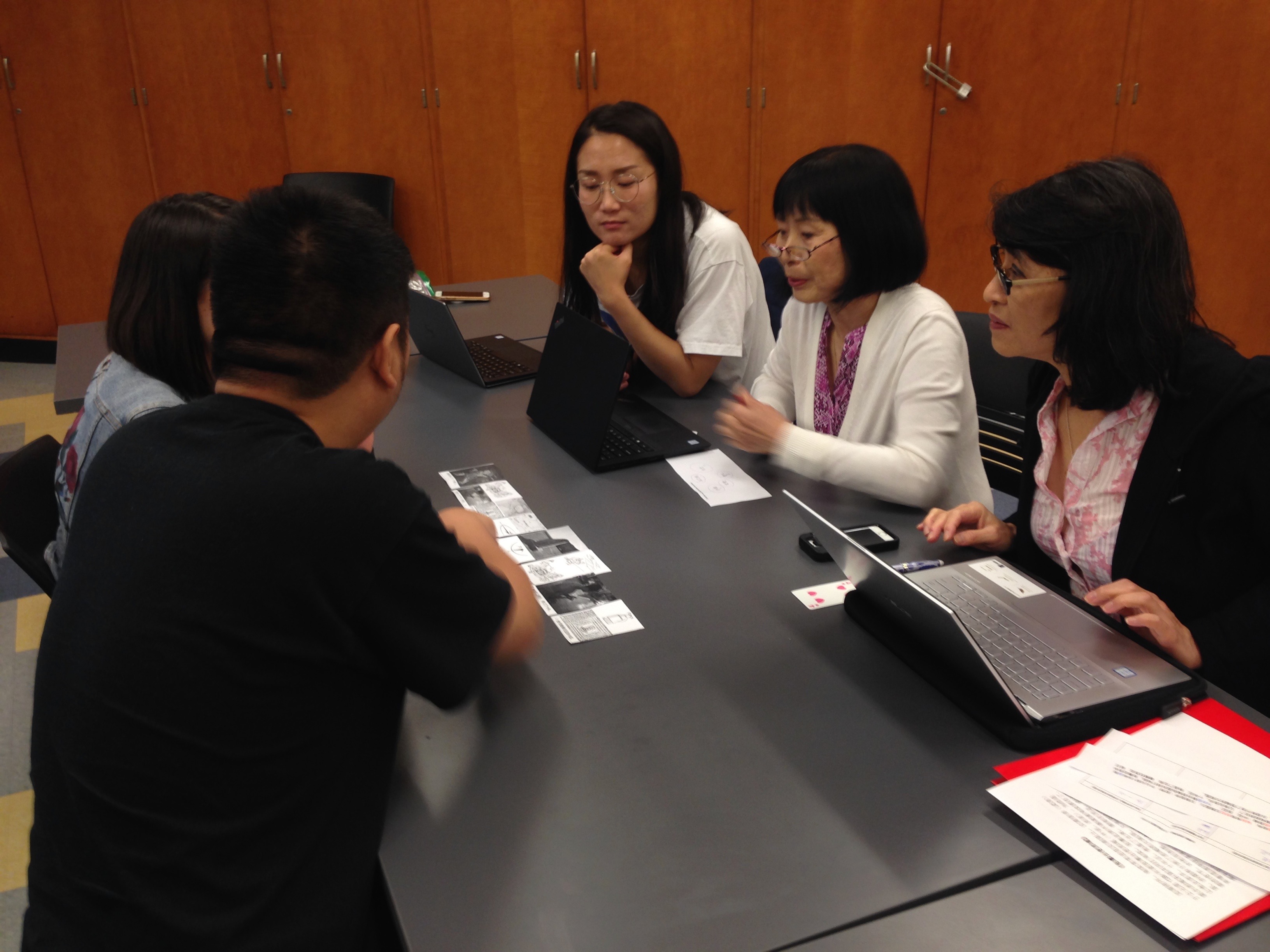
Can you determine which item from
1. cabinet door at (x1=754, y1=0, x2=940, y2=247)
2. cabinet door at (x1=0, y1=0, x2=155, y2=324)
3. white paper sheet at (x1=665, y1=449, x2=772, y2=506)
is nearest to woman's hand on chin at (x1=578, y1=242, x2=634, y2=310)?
white paper sheet at (x1=665, y1=449, x2=772, y2=506)

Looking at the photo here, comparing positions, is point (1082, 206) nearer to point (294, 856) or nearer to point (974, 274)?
point (294, 856)

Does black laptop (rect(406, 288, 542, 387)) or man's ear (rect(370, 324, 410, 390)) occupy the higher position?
man's ear (rect(370, 324, 410, 390))

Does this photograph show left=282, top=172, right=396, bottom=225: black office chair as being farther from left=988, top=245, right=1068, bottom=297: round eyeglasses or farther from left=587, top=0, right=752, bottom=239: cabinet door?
left=988, top=245, right=1068, bottom=297: round eyeglasses

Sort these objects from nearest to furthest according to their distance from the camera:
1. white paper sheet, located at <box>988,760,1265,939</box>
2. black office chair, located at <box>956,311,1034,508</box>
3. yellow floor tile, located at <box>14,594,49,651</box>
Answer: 1. white paper sheet, located at <box>988,760,1265,939</box>
2. black office chair, located at <box>956,311,1034,508</box>
3. yellow floor tile, located at <box>14,594,49,651</box>

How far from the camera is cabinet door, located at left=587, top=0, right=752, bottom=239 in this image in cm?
468

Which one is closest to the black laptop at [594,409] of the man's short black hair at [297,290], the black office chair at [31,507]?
the man's short black hair at [297,290]

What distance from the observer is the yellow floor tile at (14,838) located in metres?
1.80

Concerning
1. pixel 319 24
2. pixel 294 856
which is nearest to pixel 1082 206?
pixel 294 856

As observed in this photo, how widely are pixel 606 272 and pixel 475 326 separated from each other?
84 cm

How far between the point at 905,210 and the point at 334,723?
135cm

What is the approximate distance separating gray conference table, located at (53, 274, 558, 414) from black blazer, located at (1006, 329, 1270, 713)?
6.06ft

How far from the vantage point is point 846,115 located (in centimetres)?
484

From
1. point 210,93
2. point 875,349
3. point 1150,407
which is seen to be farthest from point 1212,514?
point 210,93

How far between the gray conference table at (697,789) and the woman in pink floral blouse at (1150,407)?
1.26 ft
